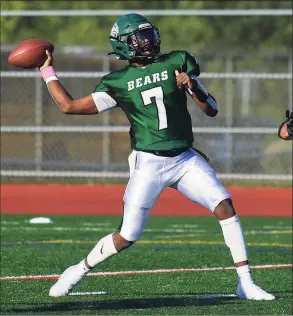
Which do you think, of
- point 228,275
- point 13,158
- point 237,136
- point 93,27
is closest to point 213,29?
point 93,27

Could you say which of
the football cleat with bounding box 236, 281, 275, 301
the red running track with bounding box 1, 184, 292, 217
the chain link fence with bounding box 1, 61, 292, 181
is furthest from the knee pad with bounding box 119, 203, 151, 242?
the chain link fence with bounding box 1, 61, 292, 181

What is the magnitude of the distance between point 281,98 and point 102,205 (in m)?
11.6

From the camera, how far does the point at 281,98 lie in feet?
86.5

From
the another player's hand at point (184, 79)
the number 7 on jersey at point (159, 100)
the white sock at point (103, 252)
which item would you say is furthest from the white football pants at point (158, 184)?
the another player's hand at point (184, 79)

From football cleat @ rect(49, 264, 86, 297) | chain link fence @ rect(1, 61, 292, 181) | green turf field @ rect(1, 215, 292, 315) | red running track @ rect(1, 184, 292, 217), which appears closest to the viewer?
green turf field @ rect(1, 215, 292, 315)

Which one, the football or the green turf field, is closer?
the green turf field

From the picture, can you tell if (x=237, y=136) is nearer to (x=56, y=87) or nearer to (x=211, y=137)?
(x=211, y=137)

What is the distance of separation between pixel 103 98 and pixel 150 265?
7.67 ft

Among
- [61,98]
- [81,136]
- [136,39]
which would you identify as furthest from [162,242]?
[81,136]

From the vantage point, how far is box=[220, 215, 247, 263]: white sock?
→ 782cm

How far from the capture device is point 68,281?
7930mm

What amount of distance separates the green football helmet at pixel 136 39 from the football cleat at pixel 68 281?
1.42 metres

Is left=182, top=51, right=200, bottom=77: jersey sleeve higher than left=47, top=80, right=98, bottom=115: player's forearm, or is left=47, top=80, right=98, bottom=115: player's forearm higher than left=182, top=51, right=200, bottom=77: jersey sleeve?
left=182, top=51, right=200, bottom=77: jersey sleeve

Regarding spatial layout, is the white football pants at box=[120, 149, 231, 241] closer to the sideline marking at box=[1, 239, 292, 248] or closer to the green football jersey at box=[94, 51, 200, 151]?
the green football jersey at box=[94, 51, 200, 151]
